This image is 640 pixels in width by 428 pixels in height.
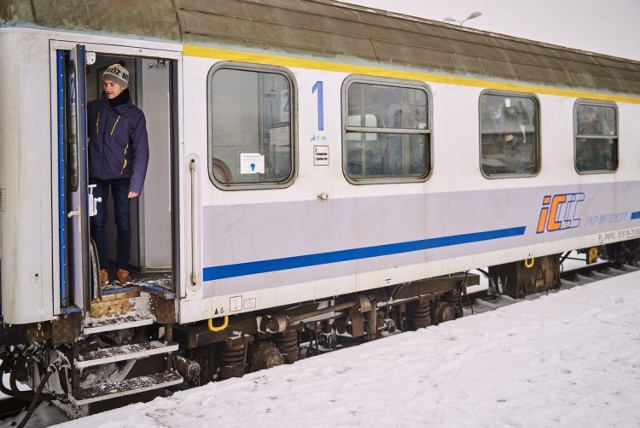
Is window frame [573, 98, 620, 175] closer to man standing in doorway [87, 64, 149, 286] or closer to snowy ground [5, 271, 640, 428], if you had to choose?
snowy ground [5, 271, 640, 428]

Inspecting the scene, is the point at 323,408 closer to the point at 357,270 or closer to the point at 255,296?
the point at 255,296

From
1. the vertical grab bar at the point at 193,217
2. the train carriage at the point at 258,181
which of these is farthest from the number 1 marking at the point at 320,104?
the vertical grab bar at the point at 193,217

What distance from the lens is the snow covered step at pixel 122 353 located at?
491 centimetres

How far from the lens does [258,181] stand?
5879 mm

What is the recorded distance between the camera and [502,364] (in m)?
6.05

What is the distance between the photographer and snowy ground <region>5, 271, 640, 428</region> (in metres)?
4.81

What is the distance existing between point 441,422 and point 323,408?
0.85 metres

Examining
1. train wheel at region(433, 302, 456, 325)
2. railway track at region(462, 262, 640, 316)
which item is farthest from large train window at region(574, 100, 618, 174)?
train wheel at region(433, 302, 456, 325)

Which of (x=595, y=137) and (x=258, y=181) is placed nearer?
(x=258, y=181)

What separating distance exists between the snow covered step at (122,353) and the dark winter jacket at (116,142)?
4.18ft

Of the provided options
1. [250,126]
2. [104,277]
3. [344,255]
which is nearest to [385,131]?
[344,255]

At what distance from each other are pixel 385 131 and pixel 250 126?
1.61 meters

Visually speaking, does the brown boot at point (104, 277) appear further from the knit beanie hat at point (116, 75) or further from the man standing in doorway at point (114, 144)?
the knit beanie hat at point (116, 75)

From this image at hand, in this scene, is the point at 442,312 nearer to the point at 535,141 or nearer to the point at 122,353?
the point at 535,141
